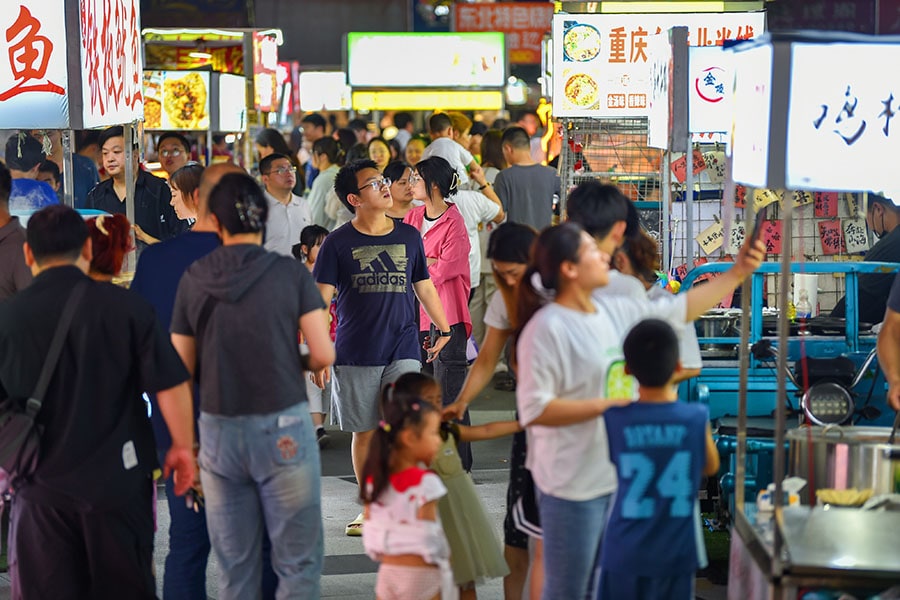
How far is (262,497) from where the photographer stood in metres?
4.71

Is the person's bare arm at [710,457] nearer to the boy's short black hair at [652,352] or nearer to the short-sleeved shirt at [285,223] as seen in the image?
the boy's short black hair at [652,352]

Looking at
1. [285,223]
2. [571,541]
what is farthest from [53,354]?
[285,223]

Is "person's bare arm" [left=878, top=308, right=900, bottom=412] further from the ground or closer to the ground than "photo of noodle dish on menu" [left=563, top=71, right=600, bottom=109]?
closer to the ground

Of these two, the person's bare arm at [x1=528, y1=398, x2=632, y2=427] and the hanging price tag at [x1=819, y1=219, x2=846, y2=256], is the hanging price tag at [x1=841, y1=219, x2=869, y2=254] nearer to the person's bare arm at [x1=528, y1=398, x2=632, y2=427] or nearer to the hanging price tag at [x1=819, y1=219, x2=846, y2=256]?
the hanging price tag at [x1=819, y1=219, x2=846, y2=256]

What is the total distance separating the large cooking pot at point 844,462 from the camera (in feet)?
15.8

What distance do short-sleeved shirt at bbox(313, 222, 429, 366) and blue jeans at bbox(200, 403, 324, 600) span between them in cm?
182

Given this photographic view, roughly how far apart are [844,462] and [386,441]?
1.68 meters

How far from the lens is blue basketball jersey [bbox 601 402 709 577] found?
4.06 m

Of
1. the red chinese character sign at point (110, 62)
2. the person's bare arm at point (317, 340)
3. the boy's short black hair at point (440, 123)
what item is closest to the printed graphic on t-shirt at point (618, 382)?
the person's bare arm at point (317, 340)

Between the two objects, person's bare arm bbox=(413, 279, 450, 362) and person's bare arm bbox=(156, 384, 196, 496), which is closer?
person's bare arm bbox=(156, 384, 196, 496)

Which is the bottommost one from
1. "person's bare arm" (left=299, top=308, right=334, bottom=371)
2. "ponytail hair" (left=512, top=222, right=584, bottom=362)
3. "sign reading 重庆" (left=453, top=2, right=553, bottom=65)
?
"person's bare arm" (left=299, top=308, right=334, bottom=371)

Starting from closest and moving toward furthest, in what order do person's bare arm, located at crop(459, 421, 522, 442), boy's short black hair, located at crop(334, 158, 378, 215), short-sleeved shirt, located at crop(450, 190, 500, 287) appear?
person's bare arm, located at crop(459, 421, 522, 442) < boy's short black hair, located at crop(334, 158, 378, 215) < short-sleeved shirt, located at crop(450, 190, 500, 287)

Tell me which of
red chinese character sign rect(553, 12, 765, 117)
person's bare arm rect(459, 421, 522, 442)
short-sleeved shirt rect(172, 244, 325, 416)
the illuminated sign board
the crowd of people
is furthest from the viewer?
the illuminated sign board

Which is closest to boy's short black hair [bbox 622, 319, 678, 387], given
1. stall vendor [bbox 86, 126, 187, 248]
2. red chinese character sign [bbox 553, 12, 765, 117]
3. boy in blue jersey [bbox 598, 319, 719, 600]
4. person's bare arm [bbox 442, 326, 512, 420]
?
boy in blue jersey [bbox 598, 319, 719, 600]
